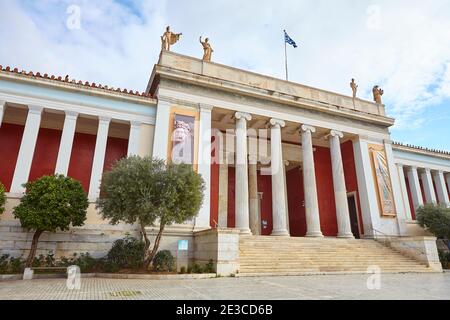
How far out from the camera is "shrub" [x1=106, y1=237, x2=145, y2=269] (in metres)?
11.4

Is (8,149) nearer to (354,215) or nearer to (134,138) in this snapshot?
(134,138)

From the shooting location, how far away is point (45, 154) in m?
15.5

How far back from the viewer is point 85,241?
491 inches

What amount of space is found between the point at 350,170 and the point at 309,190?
5023mm

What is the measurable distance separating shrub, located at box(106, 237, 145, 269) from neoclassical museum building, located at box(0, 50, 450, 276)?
112 centimetres

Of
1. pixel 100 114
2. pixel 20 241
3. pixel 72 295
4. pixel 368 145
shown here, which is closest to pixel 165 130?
pixel 100 114

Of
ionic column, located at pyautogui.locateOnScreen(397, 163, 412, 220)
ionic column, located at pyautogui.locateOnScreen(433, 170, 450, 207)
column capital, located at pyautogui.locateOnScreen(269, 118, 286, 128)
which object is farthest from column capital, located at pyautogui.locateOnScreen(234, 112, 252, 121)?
ionic column, located at pyautogui.locateOnScreen(433, 170, 450, 207)

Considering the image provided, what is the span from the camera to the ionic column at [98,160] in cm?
1356

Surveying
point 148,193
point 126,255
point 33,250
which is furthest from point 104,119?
point 126,255

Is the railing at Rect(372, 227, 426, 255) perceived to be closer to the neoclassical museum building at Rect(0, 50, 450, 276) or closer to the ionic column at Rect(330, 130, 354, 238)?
the neoclassical museum building at Rect(0, 50, 450, 276)

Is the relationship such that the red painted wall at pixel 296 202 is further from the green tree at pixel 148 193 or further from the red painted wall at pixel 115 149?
the red painted wall at pixel 115 149

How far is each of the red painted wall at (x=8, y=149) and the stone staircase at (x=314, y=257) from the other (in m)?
11.6

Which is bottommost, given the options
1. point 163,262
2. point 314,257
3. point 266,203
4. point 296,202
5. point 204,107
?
point 163,262
